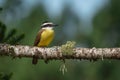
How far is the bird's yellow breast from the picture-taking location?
56.7 ft

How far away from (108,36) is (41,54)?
1852 inches

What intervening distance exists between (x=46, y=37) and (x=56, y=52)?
2.95 meters

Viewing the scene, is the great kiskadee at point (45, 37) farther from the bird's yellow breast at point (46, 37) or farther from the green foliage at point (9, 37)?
the green foliage at point (9, 37)

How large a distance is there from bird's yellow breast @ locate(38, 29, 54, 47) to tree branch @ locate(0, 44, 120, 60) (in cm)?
263

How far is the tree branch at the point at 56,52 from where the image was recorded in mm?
14344

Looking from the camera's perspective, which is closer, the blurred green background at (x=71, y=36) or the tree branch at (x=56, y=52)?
the tree branch at (x=56, y=52)

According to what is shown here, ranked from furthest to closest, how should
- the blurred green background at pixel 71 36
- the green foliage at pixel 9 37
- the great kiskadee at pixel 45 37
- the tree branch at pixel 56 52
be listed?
1. the blurred green background at pixel 71 36
2. the great kiskadee at pixel 45 37
3. the green foliage at pixel 9 37
4. the tree branch at pixel 56 52

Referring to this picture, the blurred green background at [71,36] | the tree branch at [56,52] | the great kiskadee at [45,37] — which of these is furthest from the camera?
the blurred green background at [71,36]

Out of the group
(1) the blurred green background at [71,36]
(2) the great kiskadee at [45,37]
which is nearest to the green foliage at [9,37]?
(2) the great kiskadee at [45,37]

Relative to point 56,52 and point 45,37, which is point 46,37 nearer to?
point 45,37

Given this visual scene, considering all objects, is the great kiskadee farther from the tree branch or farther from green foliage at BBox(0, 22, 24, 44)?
the tree branch

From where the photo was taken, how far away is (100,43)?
5797 centimetres

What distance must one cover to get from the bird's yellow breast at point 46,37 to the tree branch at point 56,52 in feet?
8.62

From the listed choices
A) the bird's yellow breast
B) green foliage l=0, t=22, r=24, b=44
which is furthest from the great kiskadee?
green foliage l=0, t=22, r=24, b=44
